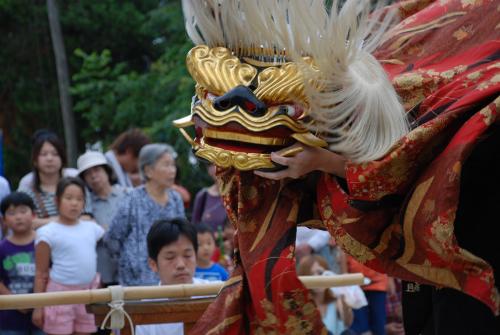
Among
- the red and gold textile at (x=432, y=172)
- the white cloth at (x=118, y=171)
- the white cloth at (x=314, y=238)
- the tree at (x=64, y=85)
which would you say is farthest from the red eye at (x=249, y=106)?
the tree at (x=64, y=85)

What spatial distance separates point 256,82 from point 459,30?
1.85 feet

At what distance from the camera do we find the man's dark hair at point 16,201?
4.26 m

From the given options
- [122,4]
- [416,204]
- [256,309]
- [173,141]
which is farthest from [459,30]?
[122,4]

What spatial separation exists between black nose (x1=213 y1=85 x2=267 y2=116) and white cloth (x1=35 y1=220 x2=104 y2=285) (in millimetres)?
1979

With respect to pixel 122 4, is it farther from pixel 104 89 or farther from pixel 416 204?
pixel 416 204

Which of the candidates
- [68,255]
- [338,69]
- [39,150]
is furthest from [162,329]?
[338,69]

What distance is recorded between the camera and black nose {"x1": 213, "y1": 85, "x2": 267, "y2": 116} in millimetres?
2348

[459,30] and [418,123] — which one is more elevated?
[459,30]

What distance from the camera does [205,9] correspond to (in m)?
2.53

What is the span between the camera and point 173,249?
12.4 ft

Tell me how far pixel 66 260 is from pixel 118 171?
3.63ft

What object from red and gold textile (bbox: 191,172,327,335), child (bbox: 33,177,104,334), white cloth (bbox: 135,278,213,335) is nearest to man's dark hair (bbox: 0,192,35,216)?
child (bbox: 33,177,104,334)

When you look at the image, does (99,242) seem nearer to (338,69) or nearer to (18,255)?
(18,255)

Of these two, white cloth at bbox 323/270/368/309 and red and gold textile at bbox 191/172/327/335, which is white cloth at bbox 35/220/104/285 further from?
red and gold textile at bbox 191/172/327/335
